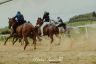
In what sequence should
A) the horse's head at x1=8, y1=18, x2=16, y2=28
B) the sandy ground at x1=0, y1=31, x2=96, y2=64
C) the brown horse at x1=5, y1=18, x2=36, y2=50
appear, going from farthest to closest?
the horse's head at x1=8, y1=18, x2=16, y2=28 < the brown horse at x1=5, y1=18, x2=36, y2=50 < the sandy ground at x1=0, y1=31, x2=96, y2=64

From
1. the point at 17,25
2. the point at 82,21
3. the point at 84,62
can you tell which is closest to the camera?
the point at 84,62

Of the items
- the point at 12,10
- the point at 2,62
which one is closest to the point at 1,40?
the point at 12,10

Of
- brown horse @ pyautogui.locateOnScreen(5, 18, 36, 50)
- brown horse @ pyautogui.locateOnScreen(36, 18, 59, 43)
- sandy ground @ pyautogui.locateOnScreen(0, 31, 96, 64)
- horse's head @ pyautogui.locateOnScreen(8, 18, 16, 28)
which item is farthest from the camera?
brown horse @ pyautogui.locateOnScreen(36, 18, 59, 43)

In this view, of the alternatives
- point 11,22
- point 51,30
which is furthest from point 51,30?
point 11,22

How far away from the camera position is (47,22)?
16.9m

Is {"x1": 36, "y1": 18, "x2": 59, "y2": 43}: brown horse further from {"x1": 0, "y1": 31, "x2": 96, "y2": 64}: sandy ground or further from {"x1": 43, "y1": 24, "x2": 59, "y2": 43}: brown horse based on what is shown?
{"x1": 0, "y1": 31, "x2": 96, "y2": 64}: sandy ground

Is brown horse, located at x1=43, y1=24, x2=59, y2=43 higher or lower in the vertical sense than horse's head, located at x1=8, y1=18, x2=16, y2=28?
lower

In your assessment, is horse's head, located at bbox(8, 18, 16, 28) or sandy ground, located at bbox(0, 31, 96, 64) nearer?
sandy ground, located at bbox(0, 31, 96, 64)

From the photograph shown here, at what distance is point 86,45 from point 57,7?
3.20 metres

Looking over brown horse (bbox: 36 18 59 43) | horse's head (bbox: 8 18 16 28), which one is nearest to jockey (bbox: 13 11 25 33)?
horse's head (bbox: 8 18 16 28)

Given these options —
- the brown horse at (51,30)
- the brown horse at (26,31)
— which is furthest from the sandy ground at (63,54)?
the brown horse at (26,31)

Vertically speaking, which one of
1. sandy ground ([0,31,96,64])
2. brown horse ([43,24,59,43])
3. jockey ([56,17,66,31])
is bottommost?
sandy ground ([0,31,96,64])

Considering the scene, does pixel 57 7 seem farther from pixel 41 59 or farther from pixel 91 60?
pixel 91 60

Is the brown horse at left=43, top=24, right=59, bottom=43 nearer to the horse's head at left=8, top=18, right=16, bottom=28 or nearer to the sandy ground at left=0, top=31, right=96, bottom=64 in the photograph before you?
the sandy ground at left=0, top=31, right=96, bottom=64
